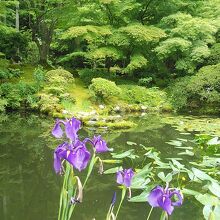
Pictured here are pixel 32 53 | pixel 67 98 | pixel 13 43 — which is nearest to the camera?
pixel 67 98

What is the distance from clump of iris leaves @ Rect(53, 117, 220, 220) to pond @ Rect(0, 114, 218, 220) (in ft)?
0.77

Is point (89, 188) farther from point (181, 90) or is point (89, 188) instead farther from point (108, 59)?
point (108, 59)

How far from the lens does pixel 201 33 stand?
11.8 meters

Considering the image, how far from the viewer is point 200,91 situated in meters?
10.6

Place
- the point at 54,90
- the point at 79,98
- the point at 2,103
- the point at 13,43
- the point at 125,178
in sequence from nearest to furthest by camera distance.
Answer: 1. the point at 125,178
2. the point at 2,103
3. the point at 54,90
4. the point at 79,98
5. the point at 13,43

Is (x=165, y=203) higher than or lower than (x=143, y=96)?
higher

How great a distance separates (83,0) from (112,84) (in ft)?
12.5

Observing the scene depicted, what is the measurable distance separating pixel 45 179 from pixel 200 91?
22.9 ft

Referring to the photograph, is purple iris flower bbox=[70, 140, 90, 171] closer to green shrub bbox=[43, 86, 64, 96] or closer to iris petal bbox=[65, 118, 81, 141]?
iris petal bbox=[65, 118, 81, 141]

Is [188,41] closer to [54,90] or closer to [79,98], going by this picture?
[79,98]

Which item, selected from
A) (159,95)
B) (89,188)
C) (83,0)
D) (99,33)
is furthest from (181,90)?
(89,188)

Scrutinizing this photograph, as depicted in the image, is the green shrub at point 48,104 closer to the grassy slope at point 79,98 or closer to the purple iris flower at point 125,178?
the grassy slope at point 79,98

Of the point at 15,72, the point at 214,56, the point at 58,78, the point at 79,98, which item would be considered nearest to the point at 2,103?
the point at 58,78

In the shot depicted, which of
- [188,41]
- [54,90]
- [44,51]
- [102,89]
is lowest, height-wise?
[54,90]
